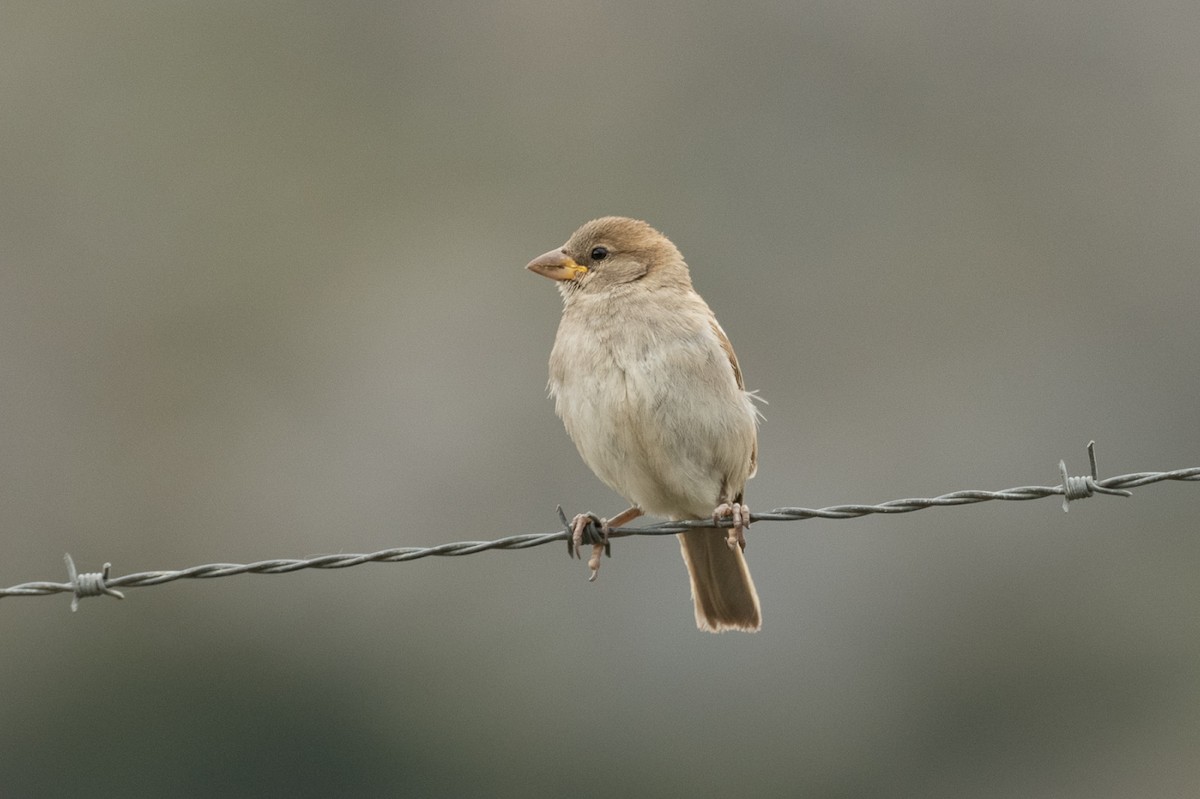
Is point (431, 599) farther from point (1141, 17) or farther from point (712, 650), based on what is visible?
point (1141, 17)

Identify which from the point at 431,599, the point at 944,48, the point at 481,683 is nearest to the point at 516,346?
the point at 431,599

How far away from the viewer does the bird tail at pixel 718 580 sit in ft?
21.3

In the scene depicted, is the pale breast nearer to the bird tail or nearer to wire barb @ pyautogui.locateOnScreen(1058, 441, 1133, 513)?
the bird tail

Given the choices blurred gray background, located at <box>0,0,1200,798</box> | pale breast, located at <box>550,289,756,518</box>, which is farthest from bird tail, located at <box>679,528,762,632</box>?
blurred gray background, located at <box>0,0,1200,798</box>

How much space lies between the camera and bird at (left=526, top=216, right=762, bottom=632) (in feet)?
20.0

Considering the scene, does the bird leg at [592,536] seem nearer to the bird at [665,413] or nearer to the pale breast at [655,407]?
the bird at [665,413]

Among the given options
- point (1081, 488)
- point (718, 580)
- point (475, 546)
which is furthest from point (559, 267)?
point (1081, 488)

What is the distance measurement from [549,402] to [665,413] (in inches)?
471

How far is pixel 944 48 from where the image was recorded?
78.8 ft

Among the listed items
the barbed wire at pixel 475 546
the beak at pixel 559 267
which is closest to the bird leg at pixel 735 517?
the barbed wire at pixel 475 546

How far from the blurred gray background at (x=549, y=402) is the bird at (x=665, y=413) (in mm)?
7648

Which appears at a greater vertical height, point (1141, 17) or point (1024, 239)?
point (1141, 17)

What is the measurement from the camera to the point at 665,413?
6082 mm

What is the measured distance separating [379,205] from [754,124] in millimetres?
5765
